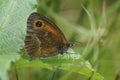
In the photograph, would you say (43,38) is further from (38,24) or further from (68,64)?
(68,64)

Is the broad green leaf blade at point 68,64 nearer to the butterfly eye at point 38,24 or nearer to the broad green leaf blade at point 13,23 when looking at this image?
the broad green leaf blade at point 13,23

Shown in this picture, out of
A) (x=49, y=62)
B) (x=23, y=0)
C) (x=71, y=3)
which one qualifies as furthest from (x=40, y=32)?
(x=71, y=3)

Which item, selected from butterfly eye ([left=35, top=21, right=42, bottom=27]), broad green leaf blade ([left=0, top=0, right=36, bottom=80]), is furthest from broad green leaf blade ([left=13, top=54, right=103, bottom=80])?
butterfly eye ([left=35, top=21, right=42, bottom=27])

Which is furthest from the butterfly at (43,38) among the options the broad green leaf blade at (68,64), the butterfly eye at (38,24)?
the broad green leaf blade at (68,64)

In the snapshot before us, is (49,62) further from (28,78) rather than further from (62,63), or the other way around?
(28,78)

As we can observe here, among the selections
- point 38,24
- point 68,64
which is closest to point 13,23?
point 38,24

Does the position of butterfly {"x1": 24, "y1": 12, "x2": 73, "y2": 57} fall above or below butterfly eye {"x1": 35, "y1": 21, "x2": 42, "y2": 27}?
below

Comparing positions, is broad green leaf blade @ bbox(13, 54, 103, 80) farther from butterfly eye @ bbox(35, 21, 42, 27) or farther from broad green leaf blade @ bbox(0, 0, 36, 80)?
butterfly eye @ bbox(35, 21, 42, 27)
